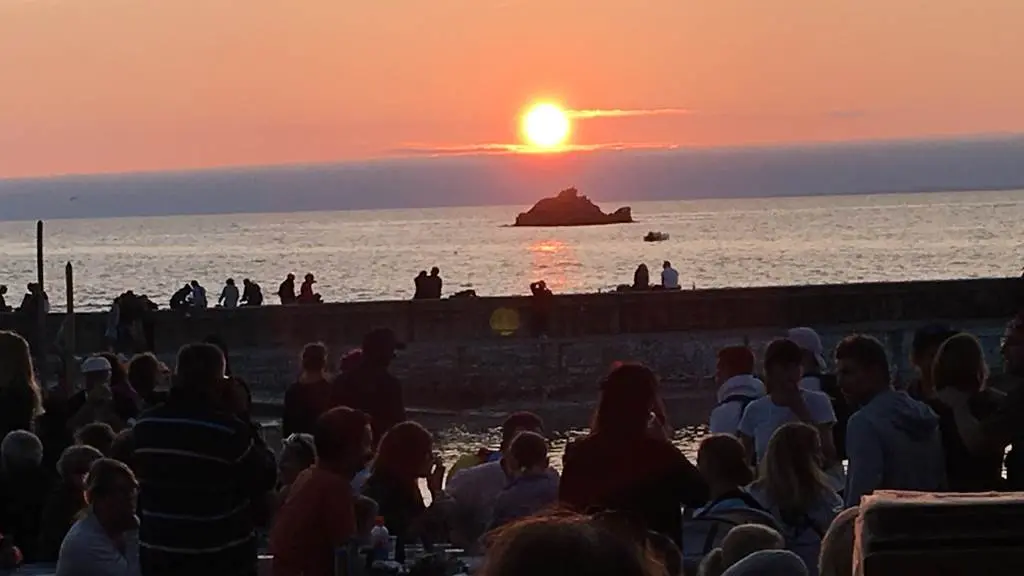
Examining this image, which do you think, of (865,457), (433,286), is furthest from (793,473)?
(433,286)

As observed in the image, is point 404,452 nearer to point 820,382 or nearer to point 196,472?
point 196,472

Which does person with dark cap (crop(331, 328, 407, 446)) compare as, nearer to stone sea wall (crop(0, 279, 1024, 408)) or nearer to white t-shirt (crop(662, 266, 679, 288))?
stone sea wall (crop(0, 279, 1024, 408))

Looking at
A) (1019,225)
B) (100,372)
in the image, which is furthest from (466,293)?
(1019,225)

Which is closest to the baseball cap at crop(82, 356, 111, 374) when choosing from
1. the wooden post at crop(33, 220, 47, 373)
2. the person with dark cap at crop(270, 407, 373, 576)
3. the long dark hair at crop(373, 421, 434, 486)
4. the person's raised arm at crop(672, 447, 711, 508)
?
the long dark hair at crop(373, 421, 434, 486)

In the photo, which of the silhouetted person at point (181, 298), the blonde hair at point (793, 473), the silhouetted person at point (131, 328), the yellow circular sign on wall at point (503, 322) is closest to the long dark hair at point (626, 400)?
the blonde hair at point (793, 473)

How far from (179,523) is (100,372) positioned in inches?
160

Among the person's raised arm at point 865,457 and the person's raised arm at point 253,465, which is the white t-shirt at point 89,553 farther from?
the person's raised arm at point 865,457

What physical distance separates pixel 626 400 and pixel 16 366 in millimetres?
4015

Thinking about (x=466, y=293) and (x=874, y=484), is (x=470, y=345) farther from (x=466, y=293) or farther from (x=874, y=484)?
(x=874, y=484)

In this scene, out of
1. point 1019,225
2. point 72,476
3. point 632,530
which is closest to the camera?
point 632,530

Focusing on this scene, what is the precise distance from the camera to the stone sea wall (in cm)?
2572

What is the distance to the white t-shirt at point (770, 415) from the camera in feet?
23.6

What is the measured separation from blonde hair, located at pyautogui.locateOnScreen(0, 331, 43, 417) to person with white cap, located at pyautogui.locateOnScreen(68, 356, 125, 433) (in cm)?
81

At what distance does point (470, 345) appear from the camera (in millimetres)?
26094
